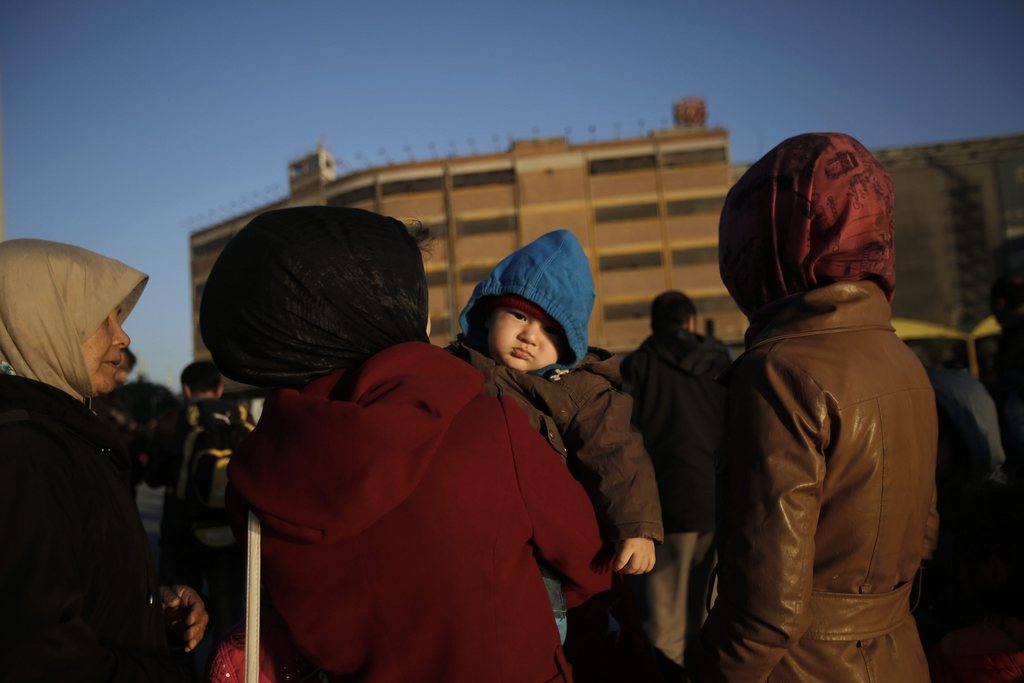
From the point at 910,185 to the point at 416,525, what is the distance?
2283 inches

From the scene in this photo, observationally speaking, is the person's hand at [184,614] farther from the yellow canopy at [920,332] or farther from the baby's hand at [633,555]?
the yellow canopy at [920,332]

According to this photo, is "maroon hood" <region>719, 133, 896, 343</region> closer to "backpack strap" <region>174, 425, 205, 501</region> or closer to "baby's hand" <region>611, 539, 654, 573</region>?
"baby's hand" <region>611, 539, 654, 573</region>

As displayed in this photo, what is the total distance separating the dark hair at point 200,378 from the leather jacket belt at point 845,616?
4258mm

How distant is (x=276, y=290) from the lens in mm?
1223

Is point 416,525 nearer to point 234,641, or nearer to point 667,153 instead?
point 234,641

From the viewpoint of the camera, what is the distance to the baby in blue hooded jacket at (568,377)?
5.01 feet

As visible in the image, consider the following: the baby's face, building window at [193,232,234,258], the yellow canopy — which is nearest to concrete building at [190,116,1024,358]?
building window at [193,232,234,258]

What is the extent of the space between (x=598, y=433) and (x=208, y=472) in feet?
9.51

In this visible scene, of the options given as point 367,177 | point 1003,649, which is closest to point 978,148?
point 367,177

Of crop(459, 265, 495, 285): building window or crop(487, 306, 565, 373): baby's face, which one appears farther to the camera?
→ crop(459, 265, 495, 285): building window

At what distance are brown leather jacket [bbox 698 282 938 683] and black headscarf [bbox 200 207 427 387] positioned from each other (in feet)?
2.38

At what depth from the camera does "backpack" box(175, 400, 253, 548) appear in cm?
387

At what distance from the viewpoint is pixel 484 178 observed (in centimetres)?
5419

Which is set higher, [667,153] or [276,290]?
[667,153]
